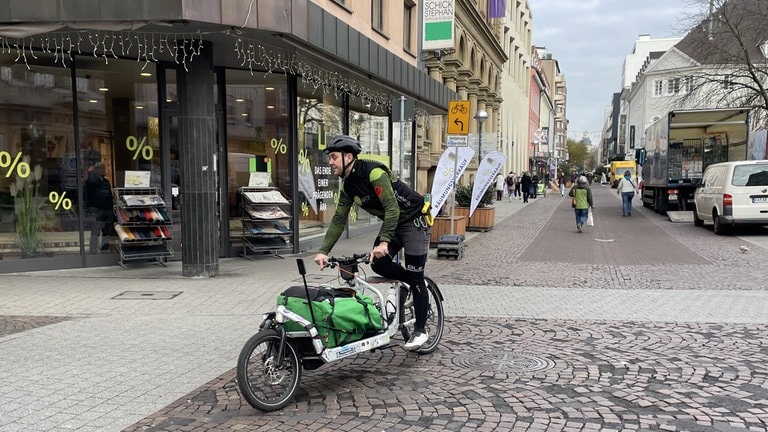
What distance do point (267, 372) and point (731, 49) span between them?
25475 mm

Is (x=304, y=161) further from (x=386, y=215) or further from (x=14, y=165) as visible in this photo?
(x=386, y=215)

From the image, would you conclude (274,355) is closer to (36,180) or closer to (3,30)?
(3,30)

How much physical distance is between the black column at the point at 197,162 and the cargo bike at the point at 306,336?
15.2ft

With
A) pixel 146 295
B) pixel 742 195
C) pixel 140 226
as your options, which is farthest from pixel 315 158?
pixel 742 195

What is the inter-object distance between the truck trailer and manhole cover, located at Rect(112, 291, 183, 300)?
1908cm

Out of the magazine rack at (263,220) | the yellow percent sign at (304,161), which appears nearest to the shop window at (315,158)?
the yellow percent sign at (304,161)

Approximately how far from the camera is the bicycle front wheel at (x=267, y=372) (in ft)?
12.2

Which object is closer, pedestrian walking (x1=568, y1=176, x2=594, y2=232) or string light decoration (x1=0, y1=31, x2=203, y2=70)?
string light decoration (x1=0, y1=31, x2=203, y2=70)

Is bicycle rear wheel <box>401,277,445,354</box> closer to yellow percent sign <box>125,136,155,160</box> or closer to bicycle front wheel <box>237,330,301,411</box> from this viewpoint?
bicycle front wheel <box>237,330,301,411</box>

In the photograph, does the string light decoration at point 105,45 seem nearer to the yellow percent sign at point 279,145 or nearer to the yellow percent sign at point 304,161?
the yellow percent sign at point 279,145

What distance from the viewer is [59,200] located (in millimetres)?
9562

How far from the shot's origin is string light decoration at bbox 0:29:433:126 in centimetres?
817

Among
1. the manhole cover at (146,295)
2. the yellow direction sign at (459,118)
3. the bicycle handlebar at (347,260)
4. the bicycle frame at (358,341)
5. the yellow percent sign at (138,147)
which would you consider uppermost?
the yellow direction sign at (459,118)

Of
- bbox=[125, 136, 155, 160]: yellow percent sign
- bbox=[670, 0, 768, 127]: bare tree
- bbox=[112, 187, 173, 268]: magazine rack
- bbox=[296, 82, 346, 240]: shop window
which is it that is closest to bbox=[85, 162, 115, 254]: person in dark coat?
bbox=[112, 187, 173, 268]: magazine rack
